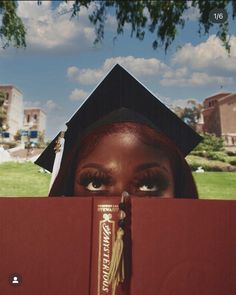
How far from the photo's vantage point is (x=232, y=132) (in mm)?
2176

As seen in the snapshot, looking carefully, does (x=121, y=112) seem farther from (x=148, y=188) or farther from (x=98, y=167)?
(x=148, y=188)

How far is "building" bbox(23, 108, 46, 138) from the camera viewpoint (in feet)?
7.10

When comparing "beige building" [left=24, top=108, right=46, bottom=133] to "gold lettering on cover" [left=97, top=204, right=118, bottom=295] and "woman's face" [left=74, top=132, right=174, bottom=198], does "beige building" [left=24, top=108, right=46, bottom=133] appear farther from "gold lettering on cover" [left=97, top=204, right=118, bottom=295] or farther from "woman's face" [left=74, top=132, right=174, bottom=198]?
"gold lettering on cover" [left=97, top=204, right=118, bottom=295]

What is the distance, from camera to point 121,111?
6.92 ft

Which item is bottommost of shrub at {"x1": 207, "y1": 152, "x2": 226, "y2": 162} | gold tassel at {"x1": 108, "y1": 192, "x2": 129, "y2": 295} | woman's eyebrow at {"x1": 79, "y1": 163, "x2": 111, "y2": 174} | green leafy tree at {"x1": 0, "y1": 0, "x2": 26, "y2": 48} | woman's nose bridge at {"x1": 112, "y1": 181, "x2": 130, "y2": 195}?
gold tassel at {"x1": 108, "y1": 192, "x2": 129, "y2": 295}

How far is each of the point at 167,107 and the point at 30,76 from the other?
0.88 m

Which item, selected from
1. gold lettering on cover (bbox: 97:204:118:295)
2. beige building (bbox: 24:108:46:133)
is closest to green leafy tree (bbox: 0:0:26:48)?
beige building (bbox: 24:108:46:133)

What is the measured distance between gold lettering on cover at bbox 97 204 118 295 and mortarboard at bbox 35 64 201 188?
524mm

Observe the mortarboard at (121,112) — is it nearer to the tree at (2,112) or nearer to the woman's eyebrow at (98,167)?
the woman's eyebrow at (98,167)

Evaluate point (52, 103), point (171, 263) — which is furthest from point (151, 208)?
point (52, 103)

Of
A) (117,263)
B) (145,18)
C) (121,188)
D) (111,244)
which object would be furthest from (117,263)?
(145,18)

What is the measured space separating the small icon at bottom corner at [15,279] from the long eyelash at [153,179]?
806mm

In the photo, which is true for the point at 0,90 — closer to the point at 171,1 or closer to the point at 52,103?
the point at 52,103

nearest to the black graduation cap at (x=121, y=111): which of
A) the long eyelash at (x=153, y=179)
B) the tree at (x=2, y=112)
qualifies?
the long eyelash at (x=153, y=179)
